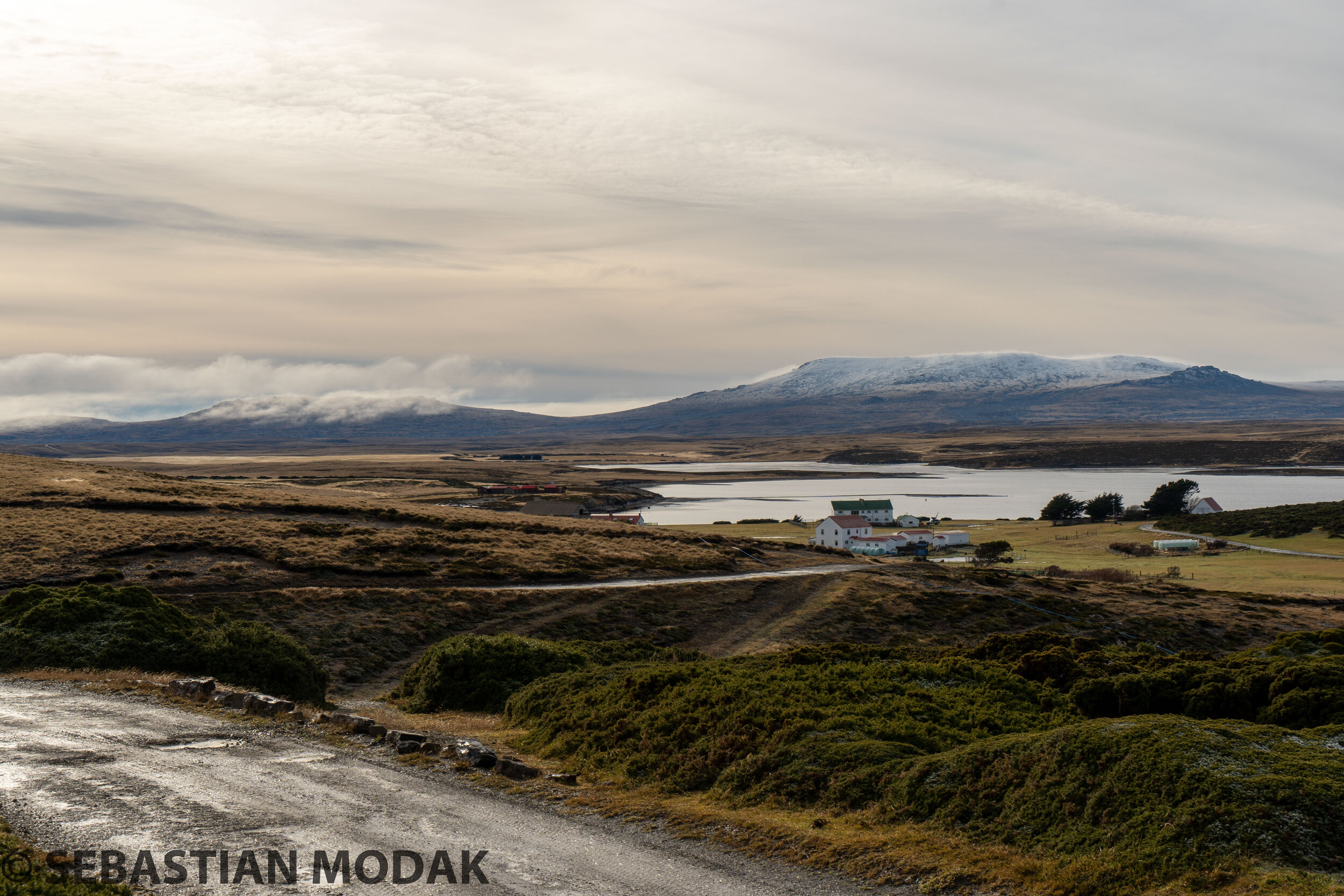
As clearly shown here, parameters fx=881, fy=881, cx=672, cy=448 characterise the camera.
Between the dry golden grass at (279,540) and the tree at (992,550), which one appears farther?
the tree at (992,550)

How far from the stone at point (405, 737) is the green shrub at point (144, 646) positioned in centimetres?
697

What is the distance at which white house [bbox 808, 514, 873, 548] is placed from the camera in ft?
324

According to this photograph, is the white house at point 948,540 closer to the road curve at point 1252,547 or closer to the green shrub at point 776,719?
the road curve at point 1252,547

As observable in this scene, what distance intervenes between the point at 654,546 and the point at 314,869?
51.0m

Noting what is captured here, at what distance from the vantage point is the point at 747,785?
1362 cm

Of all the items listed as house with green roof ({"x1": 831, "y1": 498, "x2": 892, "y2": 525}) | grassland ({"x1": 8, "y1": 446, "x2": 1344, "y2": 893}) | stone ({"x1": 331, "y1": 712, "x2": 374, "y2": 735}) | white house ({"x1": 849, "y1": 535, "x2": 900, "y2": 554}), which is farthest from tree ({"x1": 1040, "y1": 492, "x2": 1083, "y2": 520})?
stone ({"x1": 331, "y1": 712, "x2": 374, "y2": 735})

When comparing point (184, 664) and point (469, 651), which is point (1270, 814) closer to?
point (469, 651)

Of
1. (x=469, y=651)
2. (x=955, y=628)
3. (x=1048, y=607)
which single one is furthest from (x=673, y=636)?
(x=1048, y=607)

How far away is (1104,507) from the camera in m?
126

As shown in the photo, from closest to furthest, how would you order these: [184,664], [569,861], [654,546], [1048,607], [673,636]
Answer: [569,861] < [184,664] < [673,636] < [1048,607] < [654,546]

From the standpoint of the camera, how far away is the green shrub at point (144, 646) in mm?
21969

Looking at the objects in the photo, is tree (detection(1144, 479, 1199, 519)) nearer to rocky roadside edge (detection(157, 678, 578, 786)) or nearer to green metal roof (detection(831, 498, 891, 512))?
green metal roof (detection(831, 498, 891, 512))

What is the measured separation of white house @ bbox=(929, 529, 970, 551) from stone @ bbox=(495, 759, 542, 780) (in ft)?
281

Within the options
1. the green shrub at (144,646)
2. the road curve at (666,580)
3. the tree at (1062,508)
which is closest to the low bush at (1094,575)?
the road curve at (666,580)
